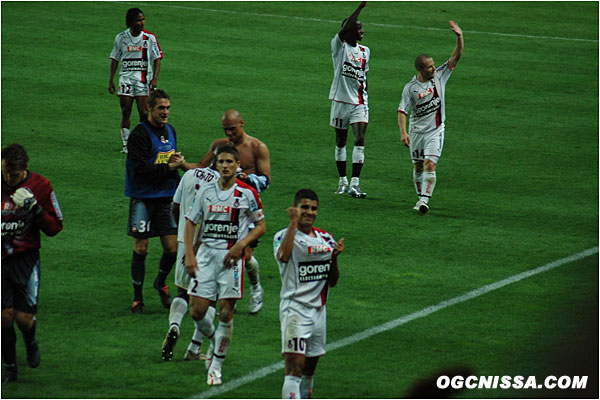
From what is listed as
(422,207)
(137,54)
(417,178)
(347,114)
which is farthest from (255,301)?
(137,54)

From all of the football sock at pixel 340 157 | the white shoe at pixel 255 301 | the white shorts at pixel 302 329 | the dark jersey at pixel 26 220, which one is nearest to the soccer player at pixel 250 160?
the white shoe at pixel 255 301

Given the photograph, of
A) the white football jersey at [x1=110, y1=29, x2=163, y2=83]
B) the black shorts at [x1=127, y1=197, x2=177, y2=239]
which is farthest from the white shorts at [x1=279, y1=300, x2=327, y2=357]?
the white football jersey at [x1=110, y1=29, x2=163, y2=83]

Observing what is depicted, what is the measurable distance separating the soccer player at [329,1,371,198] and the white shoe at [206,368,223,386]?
718cm

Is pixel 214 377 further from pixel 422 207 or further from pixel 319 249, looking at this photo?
pixel 422 207

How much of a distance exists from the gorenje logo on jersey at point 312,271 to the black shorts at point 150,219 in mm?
2885

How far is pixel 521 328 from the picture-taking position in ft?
33.4

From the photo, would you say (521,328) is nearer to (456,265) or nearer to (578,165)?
(456,265)

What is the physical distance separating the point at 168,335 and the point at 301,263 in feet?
5.89

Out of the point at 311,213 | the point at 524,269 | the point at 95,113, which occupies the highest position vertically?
the point at 95,113

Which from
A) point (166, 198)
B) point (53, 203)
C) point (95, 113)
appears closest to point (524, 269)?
point (166, 198)

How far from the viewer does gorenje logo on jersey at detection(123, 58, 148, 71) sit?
58.0 feet

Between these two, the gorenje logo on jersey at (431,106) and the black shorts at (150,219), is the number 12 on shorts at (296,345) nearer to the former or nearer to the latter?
the black shorts at (150,219)

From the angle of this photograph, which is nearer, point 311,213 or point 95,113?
point 311,213

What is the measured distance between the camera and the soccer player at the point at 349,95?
612 inches
